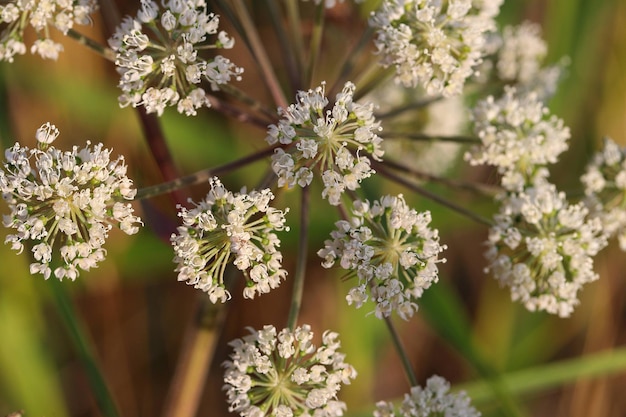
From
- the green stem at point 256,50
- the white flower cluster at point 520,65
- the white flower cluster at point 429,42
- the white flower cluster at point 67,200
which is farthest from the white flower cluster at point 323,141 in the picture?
the white flower cluster at point 520,65

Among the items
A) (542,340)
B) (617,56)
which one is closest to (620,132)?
(617,56)

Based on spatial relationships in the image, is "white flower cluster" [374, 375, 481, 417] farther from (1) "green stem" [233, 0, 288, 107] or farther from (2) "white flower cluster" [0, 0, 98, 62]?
(2) "white flower cluster" [0, 0, 98, 62]

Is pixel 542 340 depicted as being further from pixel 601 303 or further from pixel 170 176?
pixel 170 176

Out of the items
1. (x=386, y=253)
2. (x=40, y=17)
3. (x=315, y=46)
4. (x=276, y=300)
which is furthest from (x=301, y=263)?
(x=276, y=300)

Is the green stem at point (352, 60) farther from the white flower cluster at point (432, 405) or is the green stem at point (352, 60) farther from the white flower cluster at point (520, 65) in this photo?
the white flower cluster at point (432, 405)

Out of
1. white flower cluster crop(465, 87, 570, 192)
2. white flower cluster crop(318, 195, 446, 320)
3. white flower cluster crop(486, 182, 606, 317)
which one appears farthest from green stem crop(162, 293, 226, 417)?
white flower cluster crop(465, 87, 570, 192)

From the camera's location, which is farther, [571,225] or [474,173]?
[474,173]
